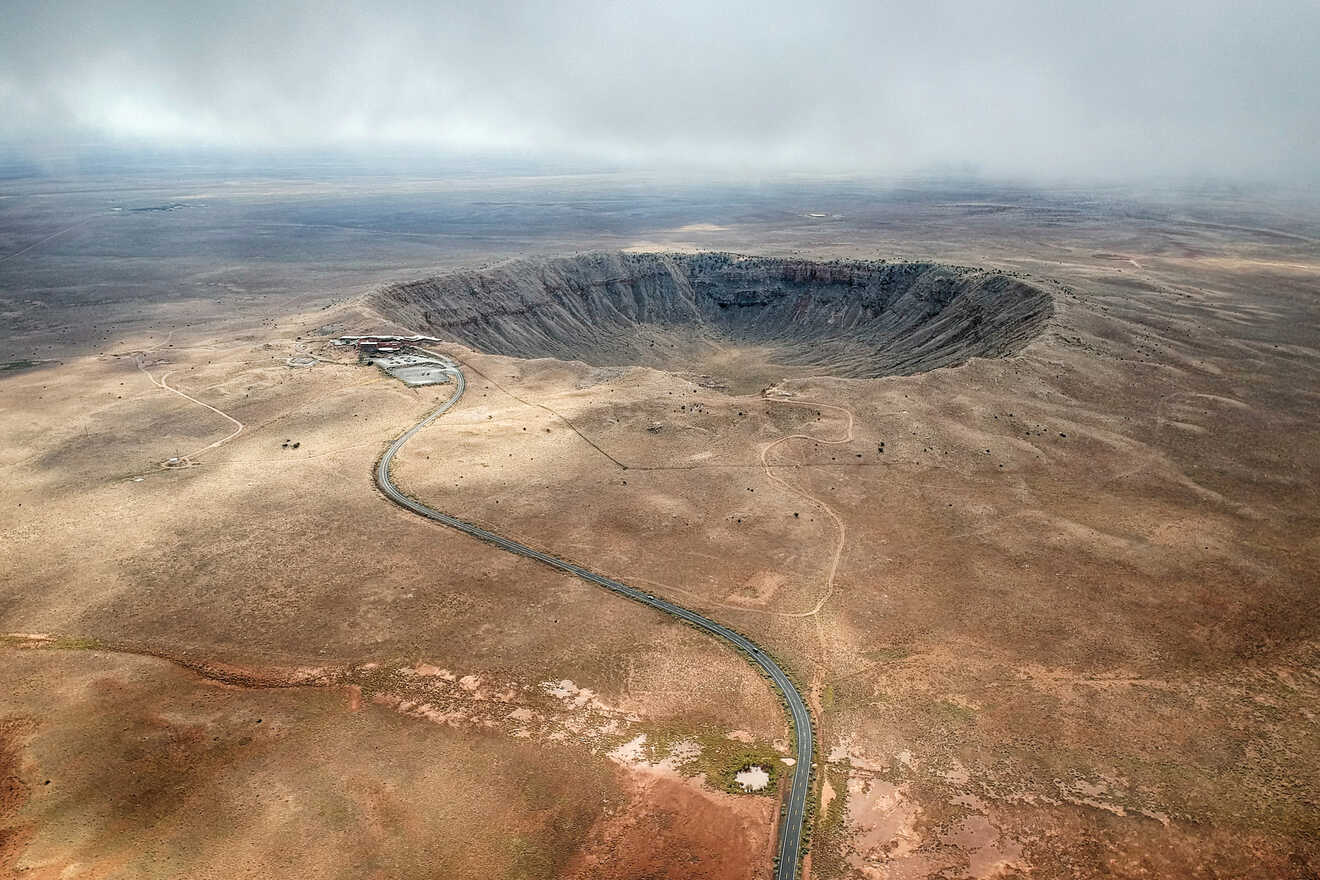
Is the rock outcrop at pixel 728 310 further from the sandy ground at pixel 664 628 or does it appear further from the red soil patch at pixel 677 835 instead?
the red soil patch at pixel 677 835

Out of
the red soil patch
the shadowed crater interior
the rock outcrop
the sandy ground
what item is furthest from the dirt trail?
the red soil patch

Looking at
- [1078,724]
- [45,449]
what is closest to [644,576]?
[1078,724]

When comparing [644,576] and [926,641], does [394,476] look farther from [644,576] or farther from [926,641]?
[926,641]

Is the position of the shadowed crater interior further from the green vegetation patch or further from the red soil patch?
the red soil patch

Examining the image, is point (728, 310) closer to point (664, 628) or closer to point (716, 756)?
point (664, 628)

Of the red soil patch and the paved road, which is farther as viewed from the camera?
the paved road

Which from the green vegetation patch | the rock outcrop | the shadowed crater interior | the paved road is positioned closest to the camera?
the paved road
